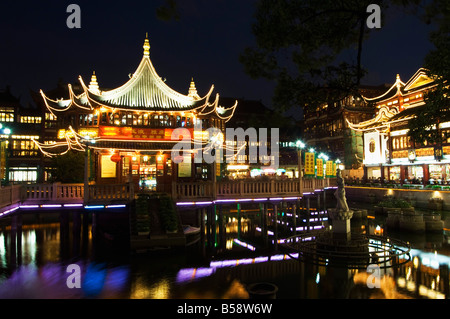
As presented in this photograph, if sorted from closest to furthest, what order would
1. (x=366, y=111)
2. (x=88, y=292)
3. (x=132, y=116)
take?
(x=88, y=292) → (x=132, y=116) → (x=366, y=111)

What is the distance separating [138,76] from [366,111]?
47972 millimetres

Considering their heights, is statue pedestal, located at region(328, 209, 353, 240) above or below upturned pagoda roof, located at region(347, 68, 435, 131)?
below

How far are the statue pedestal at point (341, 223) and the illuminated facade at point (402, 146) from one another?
28907 millimetres

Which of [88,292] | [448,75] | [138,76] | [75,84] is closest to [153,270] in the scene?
[88,292]

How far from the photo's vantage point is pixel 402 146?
41438 mm

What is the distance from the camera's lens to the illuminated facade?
37625mm

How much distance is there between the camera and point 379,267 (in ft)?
40.7

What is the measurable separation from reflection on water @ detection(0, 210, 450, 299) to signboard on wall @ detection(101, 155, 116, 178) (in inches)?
209

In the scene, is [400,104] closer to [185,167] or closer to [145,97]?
[185,167]

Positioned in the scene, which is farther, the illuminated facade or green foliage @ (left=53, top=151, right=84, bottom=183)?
the illuminated facade

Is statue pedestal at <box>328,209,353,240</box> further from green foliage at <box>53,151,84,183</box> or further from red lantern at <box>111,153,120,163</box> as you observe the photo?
green foliage at <box>53,151,84,183</box>

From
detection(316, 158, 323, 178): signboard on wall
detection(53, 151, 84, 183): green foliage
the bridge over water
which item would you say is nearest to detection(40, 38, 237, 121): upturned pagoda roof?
detection(53, 151, 84, 183): green foliage

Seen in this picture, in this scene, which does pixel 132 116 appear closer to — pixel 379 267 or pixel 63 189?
pixel 63 189
